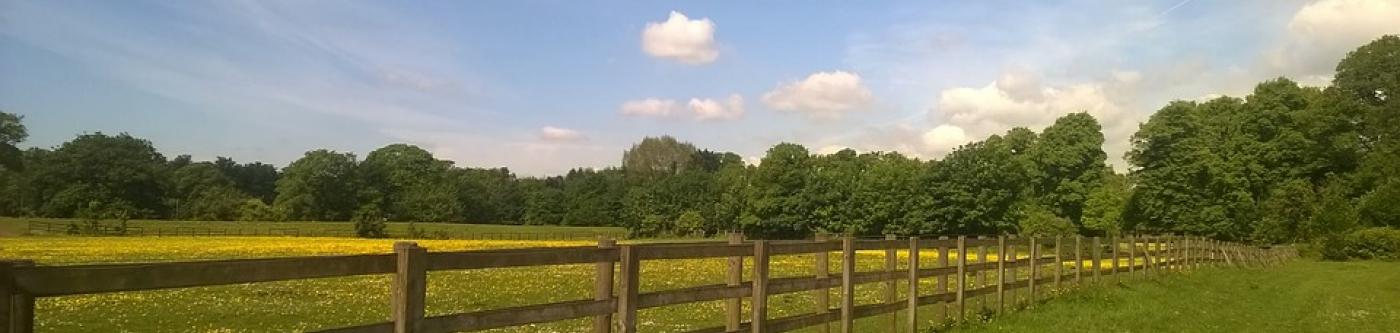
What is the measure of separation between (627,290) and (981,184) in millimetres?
83507

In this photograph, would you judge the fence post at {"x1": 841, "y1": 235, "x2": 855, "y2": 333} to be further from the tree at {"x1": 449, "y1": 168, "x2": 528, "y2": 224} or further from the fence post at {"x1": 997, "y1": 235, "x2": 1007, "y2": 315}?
the tree at {"x1": 449, "y1": 168, "x2": 528, "y2": 224}

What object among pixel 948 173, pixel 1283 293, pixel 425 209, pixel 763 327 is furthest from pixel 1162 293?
pixel 425 209

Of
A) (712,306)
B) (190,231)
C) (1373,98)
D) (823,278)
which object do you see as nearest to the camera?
(823,278)

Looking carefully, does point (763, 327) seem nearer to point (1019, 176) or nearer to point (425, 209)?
point (1019, 176)

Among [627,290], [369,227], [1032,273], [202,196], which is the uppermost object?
[627,290]

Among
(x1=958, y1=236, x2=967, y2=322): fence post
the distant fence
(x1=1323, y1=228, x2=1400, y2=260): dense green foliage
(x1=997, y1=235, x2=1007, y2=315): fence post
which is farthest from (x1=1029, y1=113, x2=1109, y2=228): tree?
(x1=958, y1=236, x2=967, y2=322): fence post

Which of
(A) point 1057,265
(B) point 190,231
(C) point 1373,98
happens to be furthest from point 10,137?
(C) point 1373,98

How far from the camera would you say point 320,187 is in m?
129

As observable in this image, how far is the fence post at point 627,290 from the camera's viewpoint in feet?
23.6

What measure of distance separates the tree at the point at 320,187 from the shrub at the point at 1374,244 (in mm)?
111331

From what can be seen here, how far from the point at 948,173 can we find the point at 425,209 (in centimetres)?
8212

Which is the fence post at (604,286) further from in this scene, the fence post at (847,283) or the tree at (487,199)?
the tree at (487,199)

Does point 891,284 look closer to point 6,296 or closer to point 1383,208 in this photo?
point 6,296

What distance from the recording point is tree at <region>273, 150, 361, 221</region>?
412ft
